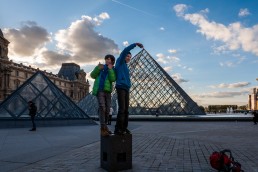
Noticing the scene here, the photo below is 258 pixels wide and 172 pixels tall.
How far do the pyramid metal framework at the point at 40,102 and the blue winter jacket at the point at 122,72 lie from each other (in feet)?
41.3

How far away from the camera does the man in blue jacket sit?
5.43 meters

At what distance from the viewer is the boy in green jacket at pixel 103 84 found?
547cm

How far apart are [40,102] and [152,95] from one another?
55.1 ft

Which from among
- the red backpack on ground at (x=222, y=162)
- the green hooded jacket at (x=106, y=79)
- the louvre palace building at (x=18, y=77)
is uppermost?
the louvre palace building at (x=18, y=77)

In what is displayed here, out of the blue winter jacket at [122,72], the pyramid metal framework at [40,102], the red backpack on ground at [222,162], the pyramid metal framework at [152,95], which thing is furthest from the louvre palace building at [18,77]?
the red backpack on ground at [222,162]

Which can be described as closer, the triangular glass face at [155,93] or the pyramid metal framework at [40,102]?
the pyramid metal framework at [40,102]

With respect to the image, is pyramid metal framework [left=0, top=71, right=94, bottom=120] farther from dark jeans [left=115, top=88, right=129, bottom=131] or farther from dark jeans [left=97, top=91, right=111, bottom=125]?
dark jeans [left=115, top=88, right=129, bottom=131]

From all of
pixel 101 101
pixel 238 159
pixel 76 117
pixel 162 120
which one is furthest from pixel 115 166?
pixel 162 120

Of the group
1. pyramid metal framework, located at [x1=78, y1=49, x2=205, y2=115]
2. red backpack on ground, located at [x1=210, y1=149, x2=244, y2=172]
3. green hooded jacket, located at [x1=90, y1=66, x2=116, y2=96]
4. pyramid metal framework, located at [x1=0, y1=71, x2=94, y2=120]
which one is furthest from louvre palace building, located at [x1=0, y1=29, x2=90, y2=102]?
red backpack on ground, located at [x1=210, y1=149, x2=244, y2=172]

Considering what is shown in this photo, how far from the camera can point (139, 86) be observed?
3338 cm

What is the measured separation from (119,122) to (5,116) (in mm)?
12949

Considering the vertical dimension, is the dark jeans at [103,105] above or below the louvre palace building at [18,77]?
below

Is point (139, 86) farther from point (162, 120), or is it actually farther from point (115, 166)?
point (115, 166)

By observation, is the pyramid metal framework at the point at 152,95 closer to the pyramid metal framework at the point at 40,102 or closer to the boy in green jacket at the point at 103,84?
the pyramid metal framework at the point at 40,102
